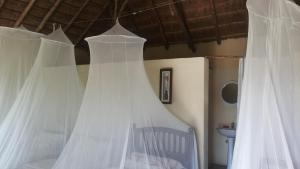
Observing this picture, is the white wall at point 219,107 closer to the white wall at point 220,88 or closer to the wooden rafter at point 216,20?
the white wall at point 220,88

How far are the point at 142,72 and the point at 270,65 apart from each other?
171 centimetres

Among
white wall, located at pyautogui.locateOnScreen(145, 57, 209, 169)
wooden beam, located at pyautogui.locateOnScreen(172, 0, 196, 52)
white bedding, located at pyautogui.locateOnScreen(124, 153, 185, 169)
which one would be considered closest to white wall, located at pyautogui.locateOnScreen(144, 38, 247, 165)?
wooden beam, located at pyautogui.locateOnScreen(172, 0, 196, 52)

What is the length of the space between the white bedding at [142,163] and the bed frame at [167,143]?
0.08 meters

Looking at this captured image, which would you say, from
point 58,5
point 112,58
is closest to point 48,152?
point 112,58

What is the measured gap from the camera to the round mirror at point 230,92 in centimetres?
499

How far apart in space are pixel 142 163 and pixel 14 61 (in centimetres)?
251

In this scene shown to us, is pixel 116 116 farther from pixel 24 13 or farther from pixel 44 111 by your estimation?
pixel 24 13

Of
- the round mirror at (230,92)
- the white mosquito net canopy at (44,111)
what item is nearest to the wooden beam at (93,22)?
the white mosquito net canopy at (44,111)

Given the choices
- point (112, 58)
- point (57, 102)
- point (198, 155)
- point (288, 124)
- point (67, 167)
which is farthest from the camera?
point (57, 102)

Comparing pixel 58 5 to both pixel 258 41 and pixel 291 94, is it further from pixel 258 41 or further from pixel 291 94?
pixel 291 94

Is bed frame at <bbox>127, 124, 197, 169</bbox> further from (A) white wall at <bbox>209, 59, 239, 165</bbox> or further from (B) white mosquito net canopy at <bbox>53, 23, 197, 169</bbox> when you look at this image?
(A) white wall at <bbox>209, 59, 239, 165</bbox>

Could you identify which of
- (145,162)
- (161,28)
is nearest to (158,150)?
(145,162)

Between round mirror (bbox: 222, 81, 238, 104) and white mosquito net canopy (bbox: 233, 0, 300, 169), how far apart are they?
2405mm

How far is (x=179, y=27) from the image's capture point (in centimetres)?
582
